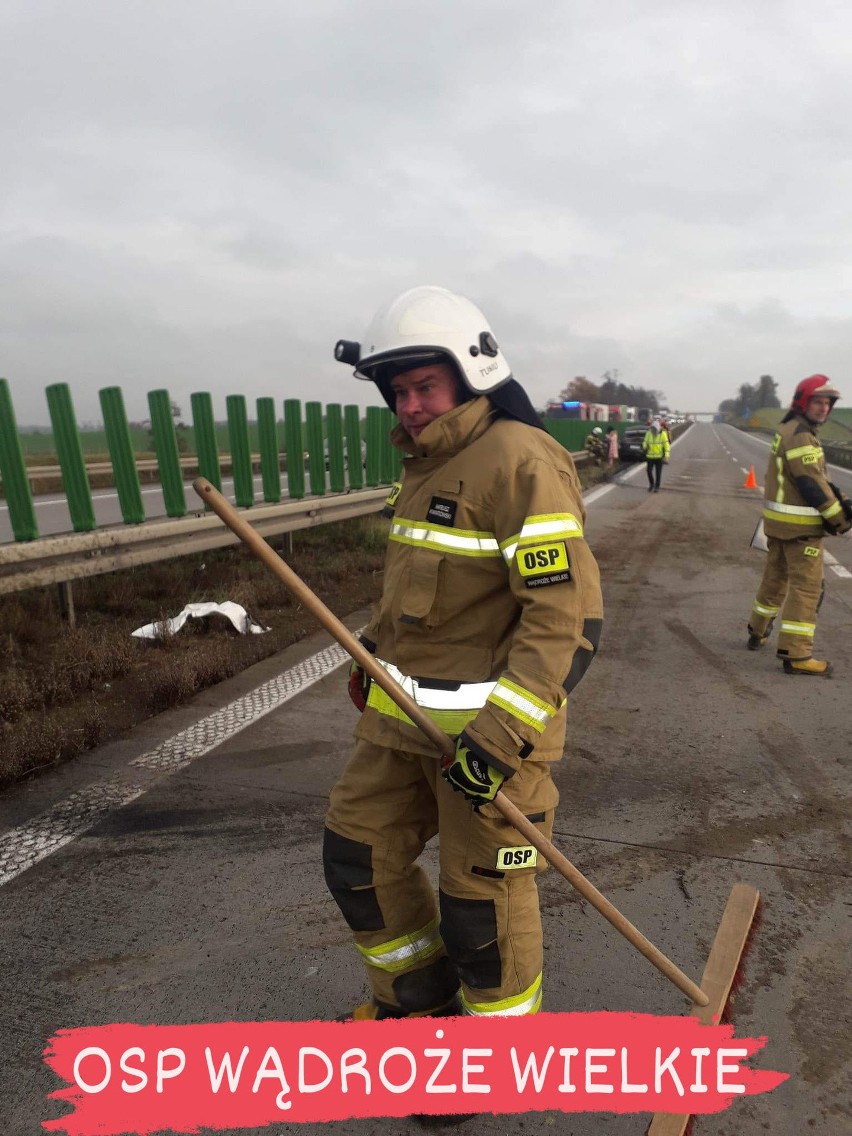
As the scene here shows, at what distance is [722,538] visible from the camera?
37.8 feet

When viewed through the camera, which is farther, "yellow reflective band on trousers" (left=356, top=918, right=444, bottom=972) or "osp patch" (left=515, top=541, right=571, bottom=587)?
"yellow reflective band on trousers" (left=356, top=918, right=444, bottom=972)

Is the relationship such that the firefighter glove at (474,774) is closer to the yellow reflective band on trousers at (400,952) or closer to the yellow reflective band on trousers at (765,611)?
the yellow reflective band on trousers at (400,952)

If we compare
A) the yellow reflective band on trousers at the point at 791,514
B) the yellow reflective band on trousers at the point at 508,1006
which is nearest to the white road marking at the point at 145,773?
the yellow reflective band on trousers at the point at 508,1006

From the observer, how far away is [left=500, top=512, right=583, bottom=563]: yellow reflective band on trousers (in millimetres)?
1868

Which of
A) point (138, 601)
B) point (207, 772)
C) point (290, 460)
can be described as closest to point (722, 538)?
point (290, 460)

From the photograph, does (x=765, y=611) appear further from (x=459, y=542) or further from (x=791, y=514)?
(x=459, y=542)

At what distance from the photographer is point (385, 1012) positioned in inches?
86.5

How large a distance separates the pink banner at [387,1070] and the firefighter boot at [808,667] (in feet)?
12.3

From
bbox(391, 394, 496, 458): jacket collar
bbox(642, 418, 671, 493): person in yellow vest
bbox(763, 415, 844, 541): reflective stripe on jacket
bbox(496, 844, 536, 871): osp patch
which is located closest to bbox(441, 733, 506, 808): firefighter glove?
bbox(496, 844, 536, 871): osp patch

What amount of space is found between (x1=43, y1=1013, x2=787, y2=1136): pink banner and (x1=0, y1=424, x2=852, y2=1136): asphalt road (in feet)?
0.16

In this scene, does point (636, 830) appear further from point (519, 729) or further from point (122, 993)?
point (122, 993)

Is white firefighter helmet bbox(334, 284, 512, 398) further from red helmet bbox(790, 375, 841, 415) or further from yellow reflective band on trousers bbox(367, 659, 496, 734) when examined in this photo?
red helmet bbox(790, 375, 841, 415)

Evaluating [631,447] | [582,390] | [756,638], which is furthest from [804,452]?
[582,390]

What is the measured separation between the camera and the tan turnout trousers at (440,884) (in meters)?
1.98
